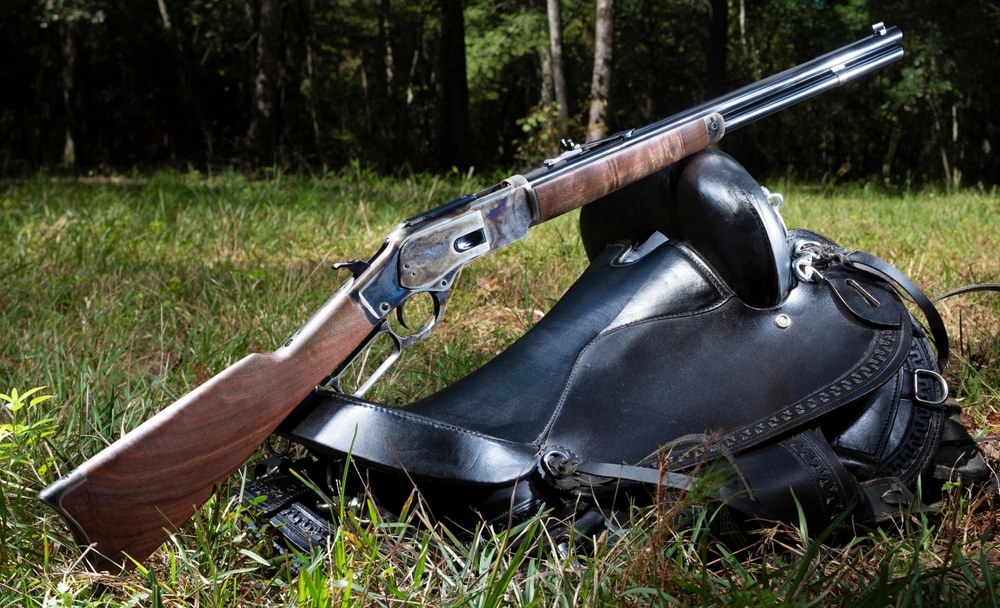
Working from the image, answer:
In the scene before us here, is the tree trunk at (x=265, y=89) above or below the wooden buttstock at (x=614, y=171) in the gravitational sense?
below

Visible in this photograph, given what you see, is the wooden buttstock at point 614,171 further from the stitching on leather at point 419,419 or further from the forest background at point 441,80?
the forest background at point 441,80

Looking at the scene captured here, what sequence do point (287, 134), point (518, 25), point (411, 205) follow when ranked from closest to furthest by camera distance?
point (411, 205) → point (287, 134) → point (518, 25)

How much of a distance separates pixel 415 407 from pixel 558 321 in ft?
1.24

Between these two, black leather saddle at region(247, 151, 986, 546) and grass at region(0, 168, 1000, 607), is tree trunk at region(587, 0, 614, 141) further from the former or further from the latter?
black leather saddle at region(247, 151, 986, 546)

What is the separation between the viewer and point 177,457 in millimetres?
1563

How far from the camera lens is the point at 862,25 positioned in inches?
617

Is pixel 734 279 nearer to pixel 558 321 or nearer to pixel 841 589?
pixel 558 321

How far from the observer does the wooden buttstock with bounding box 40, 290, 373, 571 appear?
150 centimetres

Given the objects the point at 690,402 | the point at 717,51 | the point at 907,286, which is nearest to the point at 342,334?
the point at 690,402

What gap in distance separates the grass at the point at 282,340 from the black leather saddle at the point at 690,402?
94 mm

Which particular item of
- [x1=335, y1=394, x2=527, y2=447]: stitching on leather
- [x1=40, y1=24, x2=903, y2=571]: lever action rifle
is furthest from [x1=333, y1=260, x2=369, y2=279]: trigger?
[x1=335, y1=394, x2=527, y2=447]: stitching on leather

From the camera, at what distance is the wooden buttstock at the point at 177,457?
1.50 metres

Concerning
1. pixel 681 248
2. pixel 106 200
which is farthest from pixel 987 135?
pixel 681 248

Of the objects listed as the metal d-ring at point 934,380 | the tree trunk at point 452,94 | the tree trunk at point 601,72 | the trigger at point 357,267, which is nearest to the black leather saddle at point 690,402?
the metal d-ring at point 934,380
